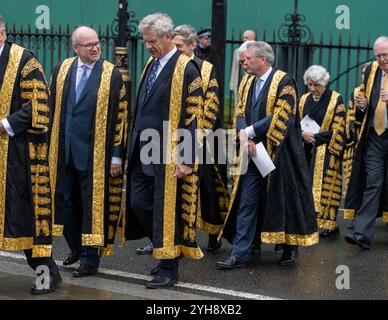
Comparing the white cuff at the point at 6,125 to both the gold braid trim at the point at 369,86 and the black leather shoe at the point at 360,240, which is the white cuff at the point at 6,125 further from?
the gold braid trim at the point at 369,86

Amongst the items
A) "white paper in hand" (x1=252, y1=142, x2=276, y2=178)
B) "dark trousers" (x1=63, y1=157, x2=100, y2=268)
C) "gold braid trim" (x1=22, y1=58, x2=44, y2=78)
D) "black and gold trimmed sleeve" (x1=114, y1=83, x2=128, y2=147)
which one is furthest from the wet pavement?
"gold braid trim" (x1=22, y1=58, x2=44, y2=78)

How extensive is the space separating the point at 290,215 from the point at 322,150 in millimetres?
1835

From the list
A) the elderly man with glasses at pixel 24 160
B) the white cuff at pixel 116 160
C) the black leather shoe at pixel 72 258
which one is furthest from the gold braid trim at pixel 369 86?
the elderly man with glasses at pixel 24 160

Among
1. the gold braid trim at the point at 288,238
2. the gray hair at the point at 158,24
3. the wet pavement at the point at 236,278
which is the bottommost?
the wet pavement at the point at 236,278

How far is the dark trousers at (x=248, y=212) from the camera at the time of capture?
27.9 ft

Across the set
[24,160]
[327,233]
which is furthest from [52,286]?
[327,233]

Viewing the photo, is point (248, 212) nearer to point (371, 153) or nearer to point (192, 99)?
point (192, 99)

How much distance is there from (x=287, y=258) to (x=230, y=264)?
599mm

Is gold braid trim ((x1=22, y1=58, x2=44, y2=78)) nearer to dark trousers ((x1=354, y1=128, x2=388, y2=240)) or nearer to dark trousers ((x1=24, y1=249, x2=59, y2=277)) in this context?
dark trousers ((x1=24, y1=249, x2=59, y2=277))

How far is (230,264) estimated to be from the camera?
8375mm

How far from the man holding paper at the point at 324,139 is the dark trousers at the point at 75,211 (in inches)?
115

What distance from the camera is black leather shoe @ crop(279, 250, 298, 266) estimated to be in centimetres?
866

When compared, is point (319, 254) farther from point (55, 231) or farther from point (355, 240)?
point (55, 231)
